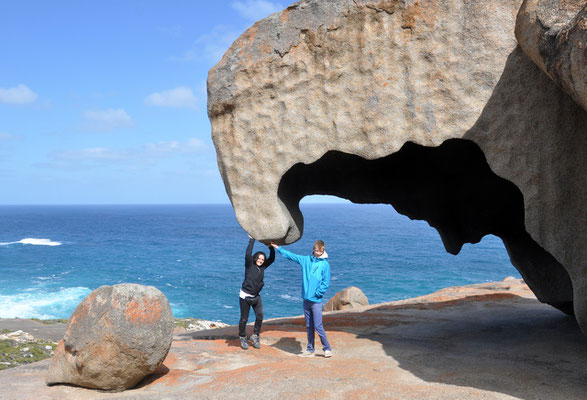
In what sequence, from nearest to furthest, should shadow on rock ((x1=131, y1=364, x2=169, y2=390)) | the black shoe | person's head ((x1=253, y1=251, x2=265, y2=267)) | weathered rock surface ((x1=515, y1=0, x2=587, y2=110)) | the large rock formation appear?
weathered rock surface ((x1=515, y1=0, x2=587, y2=110)), the large rock formation, shadow on rock ((x1=131, y1=364, x2=169, y2=390)), person's head ((x1=253, y1=251, x2=265, y2=267)), the black shoe

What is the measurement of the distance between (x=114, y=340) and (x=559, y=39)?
294 inches

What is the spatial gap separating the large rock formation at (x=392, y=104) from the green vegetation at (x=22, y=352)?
13.3 m

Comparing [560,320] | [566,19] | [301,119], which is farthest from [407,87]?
[560,320]

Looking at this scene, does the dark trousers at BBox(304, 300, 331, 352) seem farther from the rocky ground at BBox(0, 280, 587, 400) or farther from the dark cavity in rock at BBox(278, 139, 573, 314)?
the dark cavity in rock at BBox(278, 139, 573, 314)

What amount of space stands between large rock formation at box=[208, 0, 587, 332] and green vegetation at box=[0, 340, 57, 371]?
43.8 feet

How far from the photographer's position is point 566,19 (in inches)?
247

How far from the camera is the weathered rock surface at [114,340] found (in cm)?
744

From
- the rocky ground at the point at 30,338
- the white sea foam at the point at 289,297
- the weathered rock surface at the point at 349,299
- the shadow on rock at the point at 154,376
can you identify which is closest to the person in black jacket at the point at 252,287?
the shadow on rock at the point at 154,376

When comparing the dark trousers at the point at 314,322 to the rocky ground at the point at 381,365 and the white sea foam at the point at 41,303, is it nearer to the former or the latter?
the rocky ground at the point at 381,365

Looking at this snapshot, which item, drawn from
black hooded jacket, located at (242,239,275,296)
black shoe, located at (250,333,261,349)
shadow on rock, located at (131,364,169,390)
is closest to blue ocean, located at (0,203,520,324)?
black shoe, located at (250,333,261,349)

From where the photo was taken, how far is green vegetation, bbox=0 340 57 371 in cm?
1734

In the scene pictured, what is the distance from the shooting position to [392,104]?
320 inches

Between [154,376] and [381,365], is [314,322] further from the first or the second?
[154,376]

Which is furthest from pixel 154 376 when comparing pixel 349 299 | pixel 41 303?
pixel 41 303
